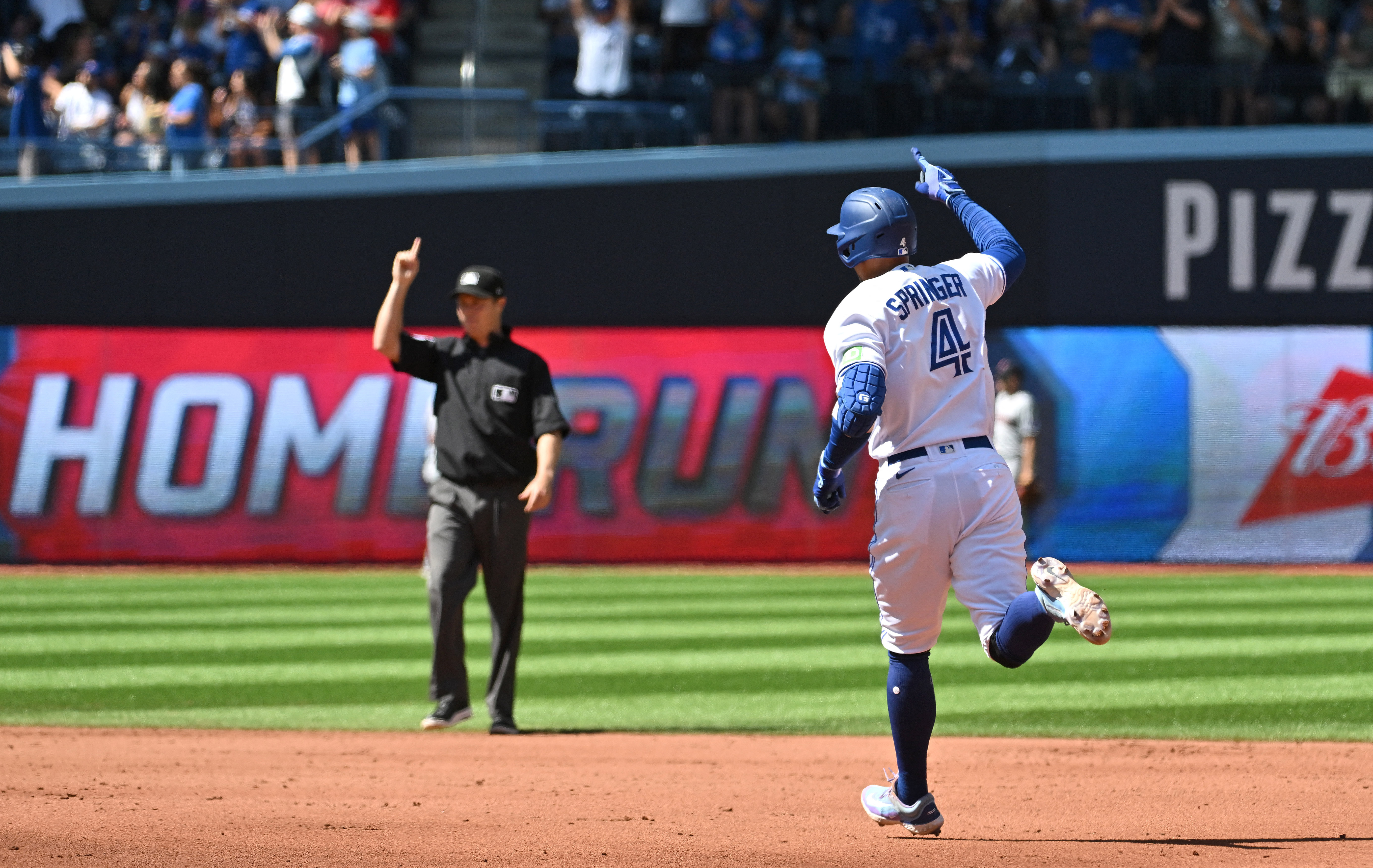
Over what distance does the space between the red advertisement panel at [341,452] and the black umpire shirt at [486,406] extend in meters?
9.01

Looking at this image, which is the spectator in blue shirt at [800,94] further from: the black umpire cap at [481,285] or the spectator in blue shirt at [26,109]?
the black umpire cap at [481,285]

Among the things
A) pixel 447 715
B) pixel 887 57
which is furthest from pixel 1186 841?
pixel 887 57

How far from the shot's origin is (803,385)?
664 inches

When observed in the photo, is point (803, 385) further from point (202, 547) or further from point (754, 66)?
point (202, 547)

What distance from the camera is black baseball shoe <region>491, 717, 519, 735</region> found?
7766mm

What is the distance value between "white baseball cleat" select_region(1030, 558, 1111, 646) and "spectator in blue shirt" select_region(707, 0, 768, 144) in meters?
12.8

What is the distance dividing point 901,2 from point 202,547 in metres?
9.27

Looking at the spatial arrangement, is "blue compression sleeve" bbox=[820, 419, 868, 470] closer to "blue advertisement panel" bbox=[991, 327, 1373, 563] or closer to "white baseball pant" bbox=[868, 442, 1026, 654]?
"white baseball pant" bbox=[868, 442, 1026, 654]

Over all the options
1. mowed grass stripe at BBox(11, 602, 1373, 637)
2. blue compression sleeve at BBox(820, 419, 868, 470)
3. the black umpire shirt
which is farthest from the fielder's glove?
mowed grass stripe at BBox(11, 602, 1373, 637)

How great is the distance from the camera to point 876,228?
521 cm

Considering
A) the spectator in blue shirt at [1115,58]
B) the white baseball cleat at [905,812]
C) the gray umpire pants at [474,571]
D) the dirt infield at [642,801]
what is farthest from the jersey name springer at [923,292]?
the spectator in blue shirt at [1115,58]

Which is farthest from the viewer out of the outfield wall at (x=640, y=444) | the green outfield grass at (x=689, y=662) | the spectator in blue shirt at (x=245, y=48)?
the spectator in blue shirt at (x=245, y=48)

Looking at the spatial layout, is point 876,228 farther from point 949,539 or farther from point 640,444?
point 640,444

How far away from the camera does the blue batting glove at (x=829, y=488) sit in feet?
16.4
